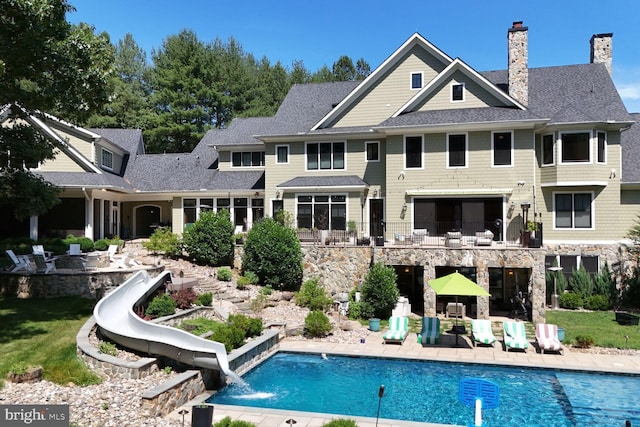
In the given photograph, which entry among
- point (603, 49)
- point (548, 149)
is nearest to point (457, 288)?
point (548, 149)

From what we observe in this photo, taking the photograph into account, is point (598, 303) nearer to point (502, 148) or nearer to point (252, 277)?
point (502, 148)

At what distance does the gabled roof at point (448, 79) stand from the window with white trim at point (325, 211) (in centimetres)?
578

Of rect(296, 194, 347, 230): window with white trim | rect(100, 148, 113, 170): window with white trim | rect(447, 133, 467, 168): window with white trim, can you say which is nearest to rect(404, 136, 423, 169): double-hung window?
rect(447, 133, 467, 168): window with white trim

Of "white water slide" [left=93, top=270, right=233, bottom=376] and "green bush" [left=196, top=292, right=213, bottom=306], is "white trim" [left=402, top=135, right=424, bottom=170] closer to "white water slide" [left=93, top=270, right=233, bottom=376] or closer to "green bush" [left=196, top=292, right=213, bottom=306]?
"green bush" [left=196, top=292, right=213, bottom=306]

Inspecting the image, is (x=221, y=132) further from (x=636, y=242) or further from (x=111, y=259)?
(x=636, y=242)

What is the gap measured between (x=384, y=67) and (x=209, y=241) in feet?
45.2

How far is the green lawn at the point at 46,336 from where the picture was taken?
1130cm

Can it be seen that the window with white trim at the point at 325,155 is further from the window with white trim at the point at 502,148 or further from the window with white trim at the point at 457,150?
the window with white trim at the point at 502,148

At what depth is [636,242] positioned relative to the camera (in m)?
22.2

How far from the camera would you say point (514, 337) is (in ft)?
54.0

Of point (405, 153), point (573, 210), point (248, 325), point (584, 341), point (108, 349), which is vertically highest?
point (405, 153)

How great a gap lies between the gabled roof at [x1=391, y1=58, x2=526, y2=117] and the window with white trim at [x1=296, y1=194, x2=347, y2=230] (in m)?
5.78

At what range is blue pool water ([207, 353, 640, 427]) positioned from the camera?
1099 cm

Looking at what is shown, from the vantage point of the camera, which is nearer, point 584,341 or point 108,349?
point 108,349
